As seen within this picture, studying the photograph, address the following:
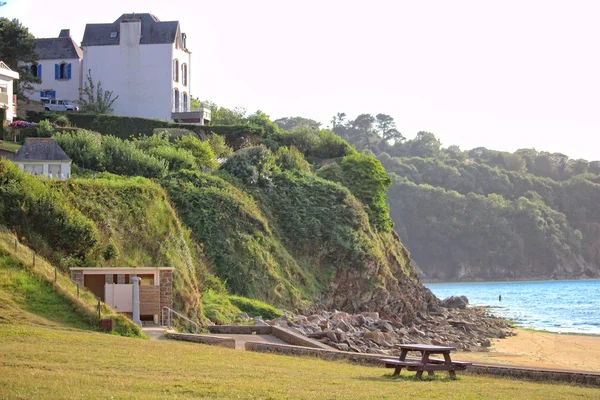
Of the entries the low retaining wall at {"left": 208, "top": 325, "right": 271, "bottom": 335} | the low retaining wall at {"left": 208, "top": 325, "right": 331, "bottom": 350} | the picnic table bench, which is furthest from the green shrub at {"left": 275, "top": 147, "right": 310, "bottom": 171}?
the picnic table bench

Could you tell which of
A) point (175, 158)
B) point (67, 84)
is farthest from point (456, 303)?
point (67, 84)

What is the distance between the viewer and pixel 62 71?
245 ft

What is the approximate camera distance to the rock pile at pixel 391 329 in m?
35.3

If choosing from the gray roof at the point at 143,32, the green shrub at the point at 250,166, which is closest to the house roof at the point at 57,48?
the gray roof at the point at 143,32

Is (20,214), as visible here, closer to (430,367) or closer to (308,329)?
(308,329)

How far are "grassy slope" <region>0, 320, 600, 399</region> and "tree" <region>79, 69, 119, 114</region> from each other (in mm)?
48294

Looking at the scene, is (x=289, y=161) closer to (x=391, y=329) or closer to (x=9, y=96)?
(x=9, y=96)

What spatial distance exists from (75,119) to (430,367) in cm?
4812

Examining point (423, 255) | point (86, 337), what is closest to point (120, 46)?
point (86, 337)

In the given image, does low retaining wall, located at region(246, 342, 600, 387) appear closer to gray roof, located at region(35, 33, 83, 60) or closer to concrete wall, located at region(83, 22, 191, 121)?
concrete wall, located at region(83, 22, 191, 121)

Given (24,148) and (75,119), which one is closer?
(24,148)

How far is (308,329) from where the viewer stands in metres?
36.3

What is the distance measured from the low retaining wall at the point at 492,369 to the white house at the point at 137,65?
158 feet

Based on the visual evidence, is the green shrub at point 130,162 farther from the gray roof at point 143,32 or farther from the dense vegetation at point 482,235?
the dense vegetation at point 482,235
